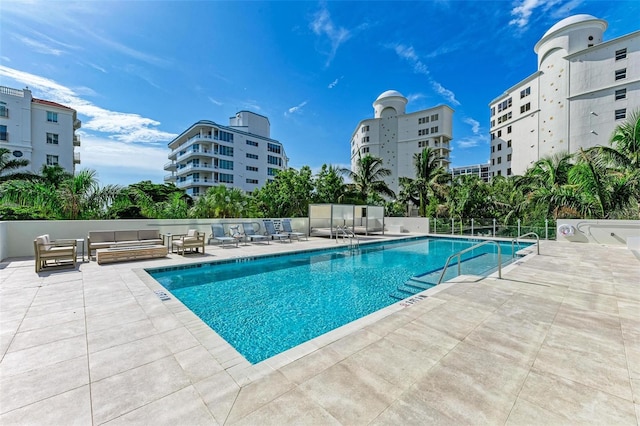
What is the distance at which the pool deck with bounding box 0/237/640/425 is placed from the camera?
7.25 feet

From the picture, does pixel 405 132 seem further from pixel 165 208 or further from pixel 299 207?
pixel 165 208

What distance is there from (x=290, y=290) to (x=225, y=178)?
43.5 m

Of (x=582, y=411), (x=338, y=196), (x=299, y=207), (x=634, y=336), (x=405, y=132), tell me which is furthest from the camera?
(x=405, y=132)

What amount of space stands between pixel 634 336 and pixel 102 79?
1936 cm

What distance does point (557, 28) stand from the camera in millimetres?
33562

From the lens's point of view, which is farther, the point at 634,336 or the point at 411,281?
the point at 411,281

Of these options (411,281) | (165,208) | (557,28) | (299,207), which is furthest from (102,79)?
(557,28)

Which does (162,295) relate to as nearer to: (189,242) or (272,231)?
(189,242)

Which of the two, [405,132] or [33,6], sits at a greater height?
[405,132]

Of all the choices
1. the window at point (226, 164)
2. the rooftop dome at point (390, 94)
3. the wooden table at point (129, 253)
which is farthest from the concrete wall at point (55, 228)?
the rooftop dome at point (390, 94)

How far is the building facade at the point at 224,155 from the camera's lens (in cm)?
4531

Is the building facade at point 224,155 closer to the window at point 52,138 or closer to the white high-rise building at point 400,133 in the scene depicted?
the window at point 52,138

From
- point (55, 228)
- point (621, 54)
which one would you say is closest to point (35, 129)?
point (55, 228)

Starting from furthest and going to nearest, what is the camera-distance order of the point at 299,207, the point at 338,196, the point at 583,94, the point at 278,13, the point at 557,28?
the point at 557,28
the point at 583,94
the point at 338,196
the point at 299,207
the point at 278,13
